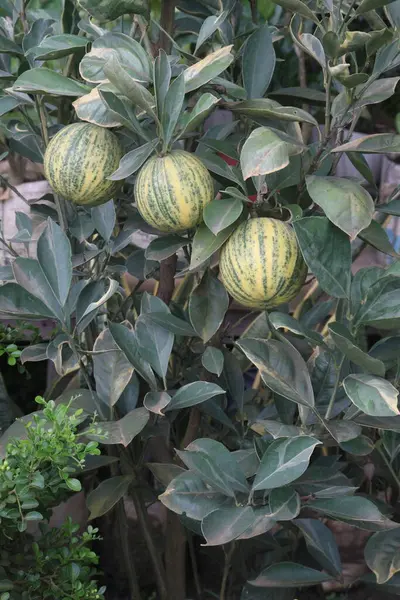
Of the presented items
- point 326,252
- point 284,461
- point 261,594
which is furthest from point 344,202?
point 261,594

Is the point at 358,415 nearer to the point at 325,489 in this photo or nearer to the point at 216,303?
the point at 325,489

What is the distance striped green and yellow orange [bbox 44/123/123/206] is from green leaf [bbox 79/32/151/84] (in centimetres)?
6

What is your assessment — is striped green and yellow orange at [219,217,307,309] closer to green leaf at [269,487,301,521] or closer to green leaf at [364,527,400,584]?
green leaf at [269,487,301,521]

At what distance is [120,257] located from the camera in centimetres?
123

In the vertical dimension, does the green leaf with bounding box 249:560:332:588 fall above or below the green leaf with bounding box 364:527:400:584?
below

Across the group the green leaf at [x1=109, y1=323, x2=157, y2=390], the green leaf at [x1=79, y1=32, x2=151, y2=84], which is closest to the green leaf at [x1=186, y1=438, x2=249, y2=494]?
the green leaf at [x1=109, y1=323, x2=157, y2=390]

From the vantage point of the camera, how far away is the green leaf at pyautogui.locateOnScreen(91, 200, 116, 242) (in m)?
1.01

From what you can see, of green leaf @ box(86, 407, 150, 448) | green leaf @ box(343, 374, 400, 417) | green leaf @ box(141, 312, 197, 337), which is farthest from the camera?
green leaf @ box(141, 312, 197, 337)

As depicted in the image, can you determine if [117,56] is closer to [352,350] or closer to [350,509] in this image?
[352,350]

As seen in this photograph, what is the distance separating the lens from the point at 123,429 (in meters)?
0.86

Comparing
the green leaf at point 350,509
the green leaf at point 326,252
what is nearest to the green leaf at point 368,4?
the green leaf at point 326,252

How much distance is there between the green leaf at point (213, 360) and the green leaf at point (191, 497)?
134 millimetres

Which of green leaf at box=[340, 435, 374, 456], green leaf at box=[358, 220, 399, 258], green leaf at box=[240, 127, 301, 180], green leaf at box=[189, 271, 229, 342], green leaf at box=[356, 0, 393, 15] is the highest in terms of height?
green leaf at box=[356, 0, 393, 15]

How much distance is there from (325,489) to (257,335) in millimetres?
295
